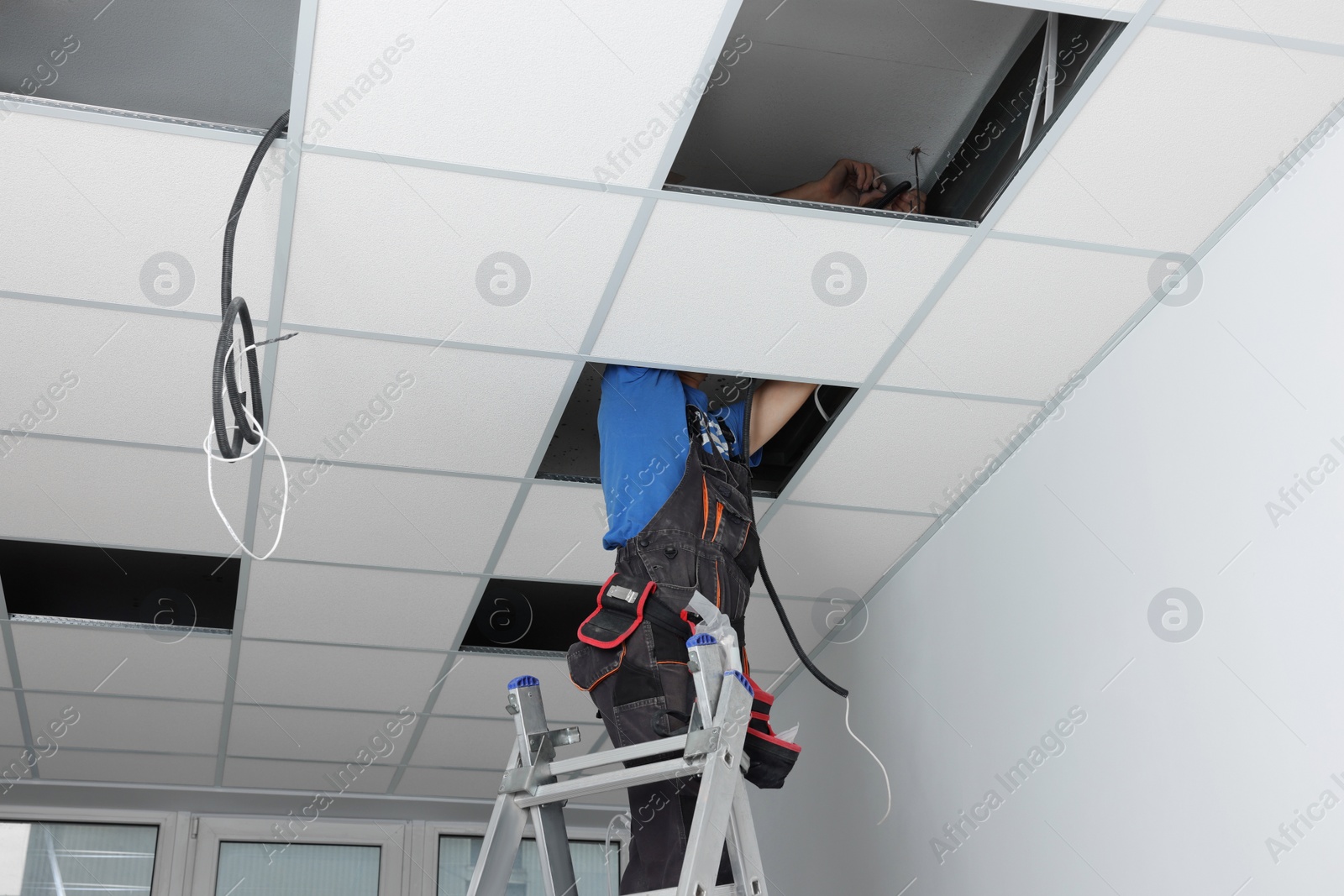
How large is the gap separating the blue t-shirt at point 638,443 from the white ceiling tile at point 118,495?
998mm

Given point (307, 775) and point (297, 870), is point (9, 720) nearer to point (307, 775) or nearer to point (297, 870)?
point (307, 775)

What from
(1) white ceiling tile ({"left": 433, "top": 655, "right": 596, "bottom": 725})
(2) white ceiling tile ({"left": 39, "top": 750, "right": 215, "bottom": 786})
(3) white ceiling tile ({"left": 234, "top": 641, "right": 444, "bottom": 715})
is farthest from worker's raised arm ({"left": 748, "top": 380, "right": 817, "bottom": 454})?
(2) white ceiling tile ({"left": 39, "top": 750, "right": 215, "bottom": 786})

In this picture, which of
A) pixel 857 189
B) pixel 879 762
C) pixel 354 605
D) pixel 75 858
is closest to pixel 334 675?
pixel 354 605

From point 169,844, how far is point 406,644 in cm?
186

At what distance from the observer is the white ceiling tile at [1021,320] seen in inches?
96.5

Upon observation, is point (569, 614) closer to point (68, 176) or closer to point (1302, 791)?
point (68, 176)

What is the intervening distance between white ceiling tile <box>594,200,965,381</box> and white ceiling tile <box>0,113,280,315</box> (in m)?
0.77

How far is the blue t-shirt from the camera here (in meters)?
2.54

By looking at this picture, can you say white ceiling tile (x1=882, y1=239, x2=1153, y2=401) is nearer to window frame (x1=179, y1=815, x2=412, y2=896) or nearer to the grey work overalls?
the grey work overalls

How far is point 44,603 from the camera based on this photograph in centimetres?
357

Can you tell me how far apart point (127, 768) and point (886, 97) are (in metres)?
3.82

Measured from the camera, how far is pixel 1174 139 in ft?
7.25

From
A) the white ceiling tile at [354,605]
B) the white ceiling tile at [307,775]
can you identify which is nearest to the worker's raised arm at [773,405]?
the white ceiling tile at [354,605]

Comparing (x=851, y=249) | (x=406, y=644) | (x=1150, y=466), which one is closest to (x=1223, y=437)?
(x=1150, y=466)
